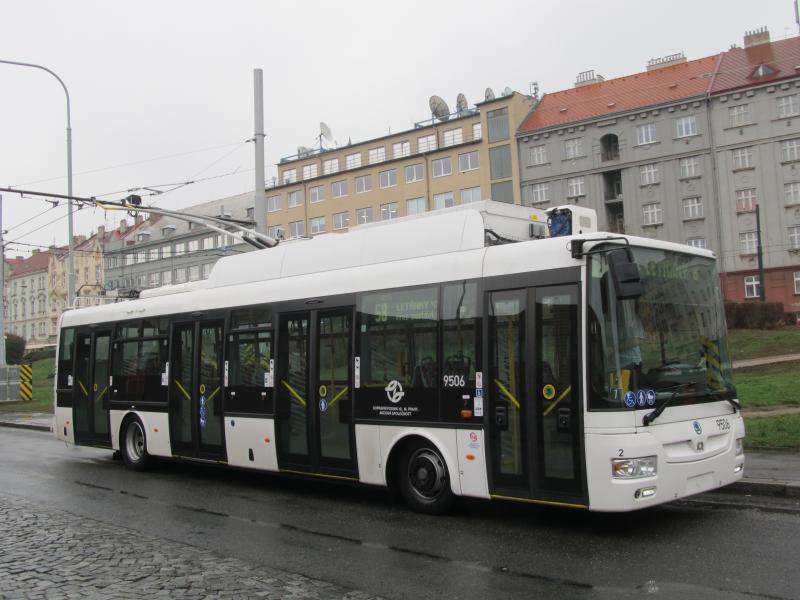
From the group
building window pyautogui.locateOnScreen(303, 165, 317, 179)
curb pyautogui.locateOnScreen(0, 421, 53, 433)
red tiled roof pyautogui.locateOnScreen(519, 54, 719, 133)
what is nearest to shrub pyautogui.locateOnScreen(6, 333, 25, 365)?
building window pyautogui.locateOnScreen(303, 165, 317, 179)

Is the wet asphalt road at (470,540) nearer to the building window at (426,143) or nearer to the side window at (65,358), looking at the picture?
the side window at (65,358)

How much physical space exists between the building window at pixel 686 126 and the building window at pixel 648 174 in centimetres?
277

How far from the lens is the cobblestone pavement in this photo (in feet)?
19.9

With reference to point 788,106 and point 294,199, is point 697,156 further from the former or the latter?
point 294,199

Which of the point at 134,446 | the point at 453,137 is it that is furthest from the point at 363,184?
the point at 134,446

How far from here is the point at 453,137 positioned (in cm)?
6756

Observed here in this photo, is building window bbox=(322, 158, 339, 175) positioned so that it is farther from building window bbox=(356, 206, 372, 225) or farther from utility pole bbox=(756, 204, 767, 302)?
utility pole bbox=(756, 204, 767, 302)

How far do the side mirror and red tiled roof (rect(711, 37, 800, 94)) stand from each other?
5358 cm

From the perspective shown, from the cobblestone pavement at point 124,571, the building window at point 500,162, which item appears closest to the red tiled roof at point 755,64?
the building window at point 500,162

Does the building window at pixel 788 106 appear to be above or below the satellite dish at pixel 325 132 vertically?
below

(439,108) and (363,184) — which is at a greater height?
(439,108)

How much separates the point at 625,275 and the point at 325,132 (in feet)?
225

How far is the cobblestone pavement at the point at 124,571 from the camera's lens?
19.9ft

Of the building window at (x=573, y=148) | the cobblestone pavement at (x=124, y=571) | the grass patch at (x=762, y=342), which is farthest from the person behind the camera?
the building window at (x=573, y=148)
